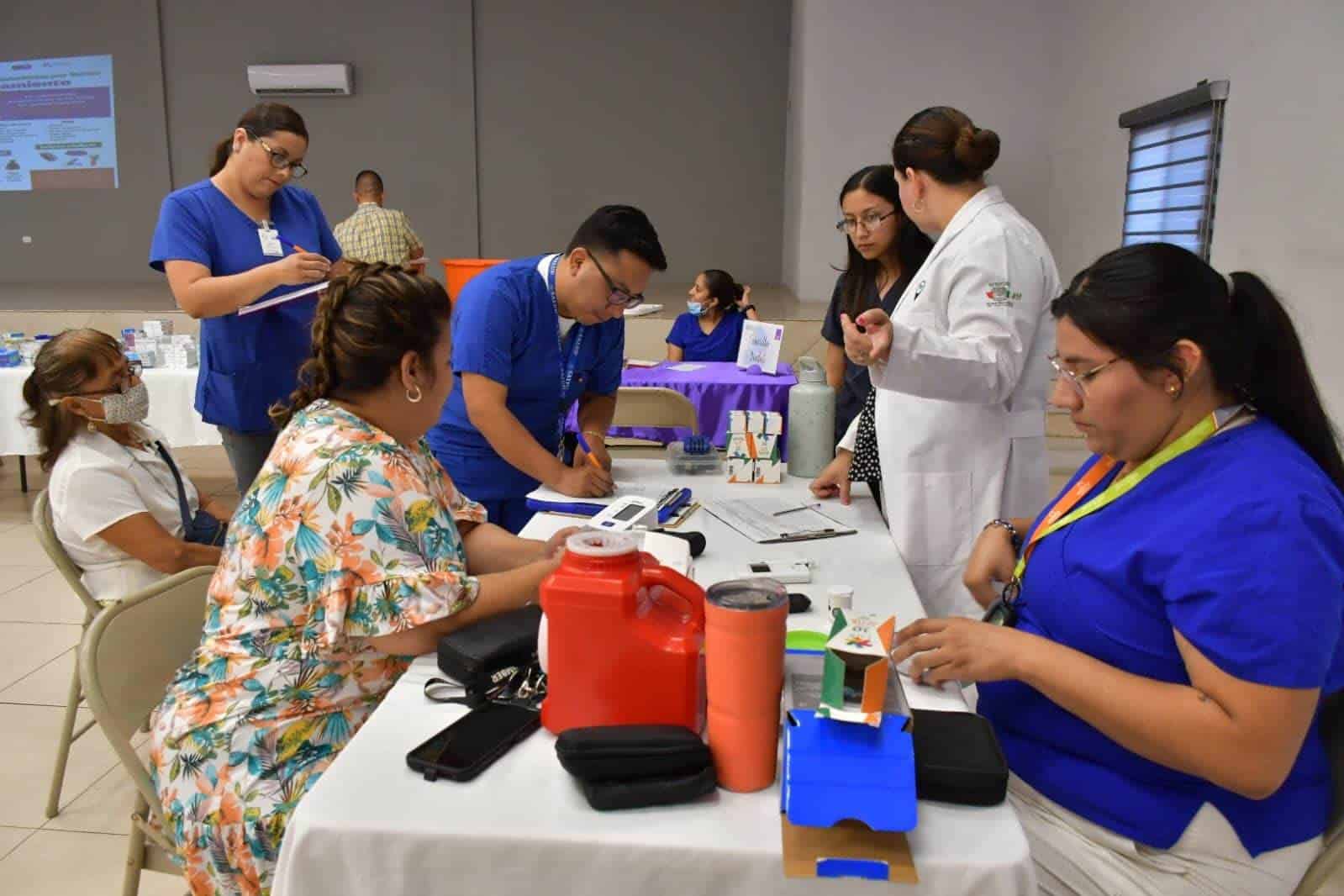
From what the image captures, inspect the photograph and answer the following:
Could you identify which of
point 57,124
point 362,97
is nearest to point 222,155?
point 362,97

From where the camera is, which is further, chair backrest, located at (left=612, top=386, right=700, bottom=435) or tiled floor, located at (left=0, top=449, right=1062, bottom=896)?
chair backrest, located at (left=612, top=386, right=700, bottom=435)

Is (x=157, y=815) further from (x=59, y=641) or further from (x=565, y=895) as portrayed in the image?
(x=59, y=641)

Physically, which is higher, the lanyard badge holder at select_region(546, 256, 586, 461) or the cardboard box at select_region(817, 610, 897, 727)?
the lanyard badge holder at select_region(546, 256, 586, 461)

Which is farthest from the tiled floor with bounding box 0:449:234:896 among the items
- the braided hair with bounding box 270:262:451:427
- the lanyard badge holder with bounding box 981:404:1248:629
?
the lanyard badge holder with bounding box 981:404:1248:629

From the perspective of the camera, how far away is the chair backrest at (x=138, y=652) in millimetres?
1352

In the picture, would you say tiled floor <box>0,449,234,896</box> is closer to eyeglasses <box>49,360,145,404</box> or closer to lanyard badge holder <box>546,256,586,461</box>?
eyeglasses <box>49,360,145,404</box>

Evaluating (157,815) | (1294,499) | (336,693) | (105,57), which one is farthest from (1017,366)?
(105,57)

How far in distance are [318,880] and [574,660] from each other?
33cm

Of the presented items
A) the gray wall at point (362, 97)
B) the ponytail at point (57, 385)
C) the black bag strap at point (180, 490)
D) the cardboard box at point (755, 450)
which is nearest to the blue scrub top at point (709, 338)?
the cardboard box at point (755, 450)

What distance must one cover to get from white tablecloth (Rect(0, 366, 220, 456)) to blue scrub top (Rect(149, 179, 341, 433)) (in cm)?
186

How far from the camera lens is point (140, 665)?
1.46 meters

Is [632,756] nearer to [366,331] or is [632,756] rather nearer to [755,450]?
[366,331]

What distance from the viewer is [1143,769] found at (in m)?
1.14

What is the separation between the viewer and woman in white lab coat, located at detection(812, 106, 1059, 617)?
1896 mm
